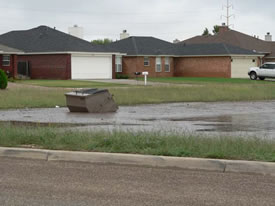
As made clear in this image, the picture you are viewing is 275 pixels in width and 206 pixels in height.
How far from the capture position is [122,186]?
8.35 metres

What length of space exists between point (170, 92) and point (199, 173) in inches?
926

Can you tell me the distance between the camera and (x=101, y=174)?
30.4 ft

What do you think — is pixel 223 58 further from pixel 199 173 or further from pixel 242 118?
pixel 199 173

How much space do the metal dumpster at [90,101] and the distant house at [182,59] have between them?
3864cm

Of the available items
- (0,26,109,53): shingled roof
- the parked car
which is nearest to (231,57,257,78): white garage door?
the parked car

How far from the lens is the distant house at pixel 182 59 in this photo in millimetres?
61438

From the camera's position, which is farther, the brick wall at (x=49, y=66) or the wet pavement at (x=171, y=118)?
the brick wall at (x=49, y=66)

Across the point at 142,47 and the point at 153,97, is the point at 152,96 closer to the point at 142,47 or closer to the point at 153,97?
the point at 153,97

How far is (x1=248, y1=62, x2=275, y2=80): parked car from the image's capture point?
186 feet

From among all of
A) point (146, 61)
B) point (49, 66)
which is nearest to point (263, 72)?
point (146, 61)

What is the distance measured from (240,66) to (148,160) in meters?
54.4

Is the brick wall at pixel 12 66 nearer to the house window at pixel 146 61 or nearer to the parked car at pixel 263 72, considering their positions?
the house window at pixel 146 61

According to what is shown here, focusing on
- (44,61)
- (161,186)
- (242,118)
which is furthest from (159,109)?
(44,61)

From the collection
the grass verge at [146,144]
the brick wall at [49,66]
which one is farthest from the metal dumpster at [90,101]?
the brick wall at [49,66]
